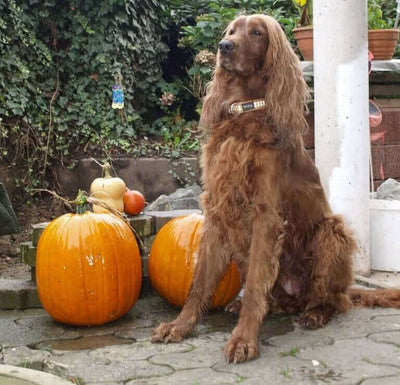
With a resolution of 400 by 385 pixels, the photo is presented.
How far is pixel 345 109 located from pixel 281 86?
54.9 inches

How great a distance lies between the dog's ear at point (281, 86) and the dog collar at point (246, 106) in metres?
0.04

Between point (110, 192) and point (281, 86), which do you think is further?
point (110, 192)

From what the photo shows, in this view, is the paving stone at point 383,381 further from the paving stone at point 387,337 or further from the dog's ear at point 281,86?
the dog's ear at point 281,86

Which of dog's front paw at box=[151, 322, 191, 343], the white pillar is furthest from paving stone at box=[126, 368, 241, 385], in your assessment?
the white pillar

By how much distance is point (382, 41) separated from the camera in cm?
600

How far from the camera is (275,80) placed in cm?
320

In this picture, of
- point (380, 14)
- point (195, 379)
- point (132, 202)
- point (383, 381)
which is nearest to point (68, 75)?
point (132, 202)

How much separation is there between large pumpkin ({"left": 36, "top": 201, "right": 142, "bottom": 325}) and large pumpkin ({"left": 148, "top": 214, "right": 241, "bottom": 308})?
25cm

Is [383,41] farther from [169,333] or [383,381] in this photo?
[383,381]

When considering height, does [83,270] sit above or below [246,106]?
below

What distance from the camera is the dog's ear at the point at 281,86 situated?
3.18 metres

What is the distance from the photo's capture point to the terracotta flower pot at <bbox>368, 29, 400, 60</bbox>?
5898 mm

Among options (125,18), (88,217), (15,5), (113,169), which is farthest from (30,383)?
(125,18)

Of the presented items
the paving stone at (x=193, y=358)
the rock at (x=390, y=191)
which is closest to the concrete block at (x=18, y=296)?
the paving stone at (x=193, y=358)
